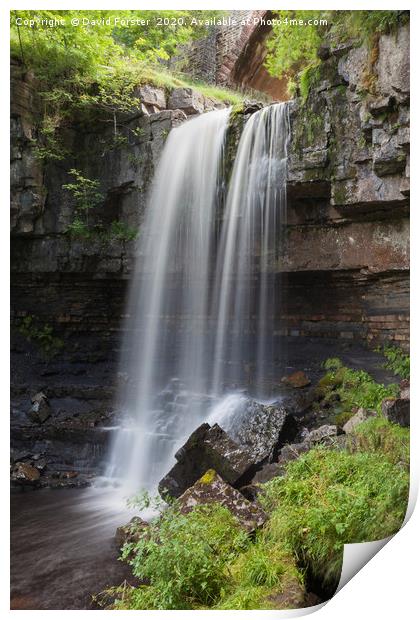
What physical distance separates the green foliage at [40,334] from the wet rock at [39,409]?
440 mm

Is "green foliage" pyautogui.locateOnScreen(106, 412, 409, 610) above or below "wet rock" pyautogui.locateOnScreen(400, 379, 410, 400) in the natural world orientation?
below

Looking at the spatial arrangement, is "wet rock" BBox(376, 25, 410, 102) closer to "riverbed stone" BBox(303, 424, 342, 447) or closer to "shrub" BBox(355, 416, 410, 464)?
"shrub" BBox(355, 416, 410, 464)

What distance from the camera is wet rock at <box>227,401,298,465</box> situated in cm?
393

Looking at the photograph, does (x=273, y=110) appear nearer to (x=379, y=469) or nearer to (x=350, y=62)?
(x=350, y=62)

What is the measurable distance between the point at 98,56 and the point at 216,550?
362 centimetres

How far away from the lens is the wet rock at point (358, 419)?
11.6 feet

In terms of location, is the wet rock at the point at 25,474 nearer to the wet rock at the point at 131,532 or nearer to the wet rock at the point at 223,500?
the wet rock at the point at 131,532

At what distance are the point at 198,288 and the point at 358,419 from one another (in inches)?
88.5

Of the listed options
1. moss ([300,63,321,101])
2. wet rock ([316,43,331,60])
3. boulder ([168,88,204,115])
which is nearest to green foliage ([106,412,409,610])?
wet rock ([316,43,331,60])

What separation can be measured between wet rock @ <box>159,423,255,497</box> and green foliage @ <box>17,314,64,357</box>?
1.61m

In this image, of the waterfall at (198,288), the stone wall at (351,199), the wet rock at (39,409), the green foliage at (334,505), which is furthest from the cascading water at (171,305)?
the green foliage at (334,505)

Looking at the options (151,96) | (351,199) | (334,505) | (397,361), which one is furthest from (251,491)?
(151,96)

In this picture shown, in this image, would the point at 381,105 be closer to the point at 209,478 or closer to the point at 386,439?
the point at 386,439

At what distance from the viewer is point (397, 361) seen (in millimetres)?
3760
